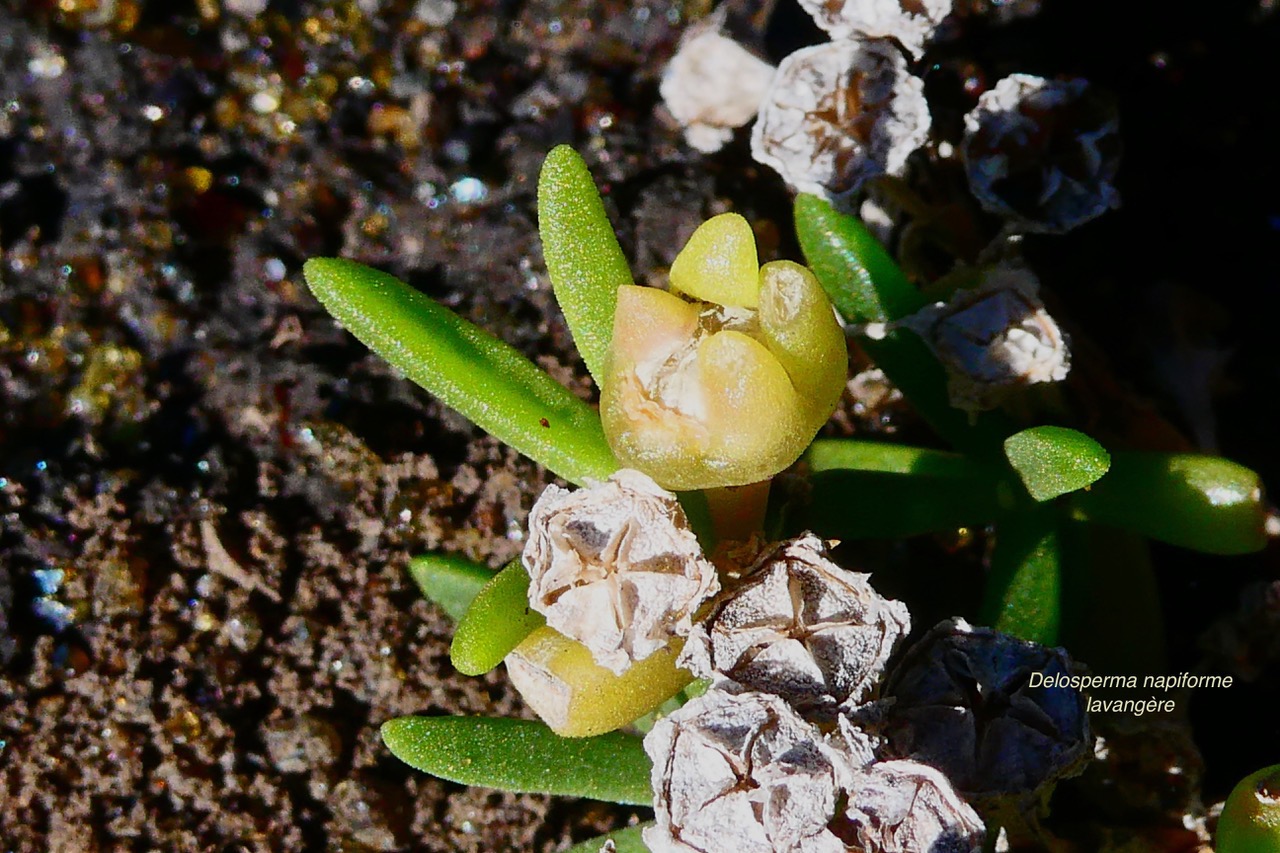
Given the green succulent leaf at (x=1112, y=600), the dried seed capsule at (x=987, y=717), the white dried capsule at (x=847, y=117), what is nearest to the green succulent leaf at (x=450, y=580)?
the dried seed capsule at (x=987, y=717)

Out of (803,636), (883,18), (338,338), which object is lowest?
(338,338)

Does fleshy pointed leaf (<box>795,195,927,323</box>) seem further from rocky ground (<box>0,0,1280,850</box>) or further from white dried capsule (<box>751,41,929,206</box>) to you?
rocky ground (<box>0,0,1280,850</box>)

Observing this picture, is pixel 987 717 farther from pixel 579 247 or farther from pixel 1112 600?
pixel 579 247

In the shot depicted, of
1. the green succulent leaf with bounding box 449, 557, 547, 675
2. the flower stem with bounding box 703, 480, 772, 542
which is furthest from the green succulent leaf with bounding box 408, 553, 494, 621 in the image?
the flower stem with bounding box 703, 480, 772, 542

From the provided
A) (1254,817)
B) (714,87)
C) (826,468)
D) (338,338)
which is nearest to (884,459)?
(826,468)

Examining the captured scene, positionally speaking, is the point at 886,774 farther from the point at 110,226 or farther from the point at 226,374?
the point at 110,226

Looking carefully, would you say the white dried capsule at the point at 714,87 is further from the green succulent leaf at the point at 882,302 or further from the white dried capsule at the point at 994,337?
the white dried capsule at the point at 994,337
